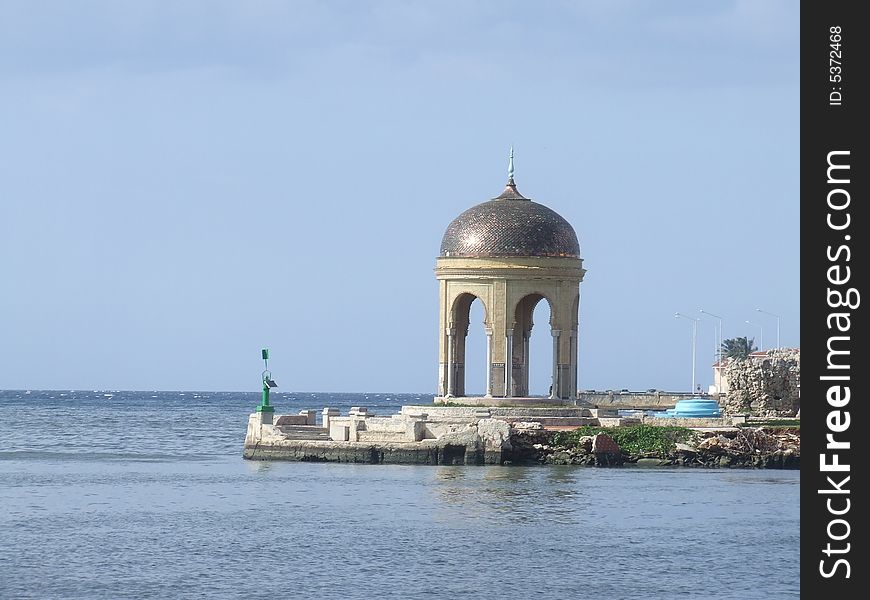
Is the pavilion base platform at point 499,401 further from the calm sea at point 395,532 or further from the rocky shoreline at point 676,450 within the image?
the calm sea at point 395,532

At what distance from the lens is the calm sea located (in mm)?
26516

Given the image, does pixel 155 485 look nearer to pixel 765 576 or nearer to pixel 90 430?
pixel 765 576

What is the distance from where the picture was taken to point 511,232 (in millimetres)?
52219

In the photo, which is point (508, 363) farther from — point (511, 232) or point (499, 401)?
point (511, 232)

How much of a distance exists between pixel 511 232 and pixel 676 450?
351 inches

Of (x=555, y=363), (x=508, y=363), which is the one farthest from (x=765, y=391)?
(x=508, y=363)

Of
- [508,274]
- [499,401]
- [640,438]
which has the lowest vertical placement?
[640,438]

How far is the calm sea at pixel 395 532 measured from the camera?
26516 mm

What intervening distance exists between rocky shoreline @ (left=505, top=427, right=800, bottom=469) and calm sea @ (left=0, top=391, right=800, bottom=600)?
1.25m

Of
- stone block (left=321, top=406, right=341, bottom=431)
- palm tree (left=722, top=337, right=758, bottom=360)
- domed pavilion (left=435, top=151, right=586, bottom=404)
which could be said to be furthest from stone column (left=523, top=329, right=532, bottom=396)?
palm tree (left=722, top=337, right=758, bottom=360)

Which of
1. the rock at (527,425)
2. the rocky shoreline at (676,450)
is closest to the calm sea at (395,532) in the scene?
the rocky shoreline at (676,450)

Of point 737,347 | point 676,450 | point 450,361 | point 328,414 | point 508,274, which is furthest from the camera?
point 737,347
